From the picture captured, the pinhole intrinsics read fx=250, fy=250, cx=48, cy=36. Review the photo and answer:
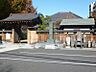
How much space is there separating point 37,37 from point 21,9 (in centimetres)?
2060

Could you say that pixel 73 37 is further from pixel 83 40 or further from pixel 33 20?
pixel 33 20

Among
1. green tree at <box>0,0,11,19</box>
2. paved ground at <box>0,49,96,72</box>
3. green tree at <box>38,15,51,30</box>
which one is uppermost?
green tree at <box>0,0,11,19</box>

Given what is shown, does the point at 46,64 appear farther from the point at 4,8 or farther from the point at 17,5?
the point at 17,5

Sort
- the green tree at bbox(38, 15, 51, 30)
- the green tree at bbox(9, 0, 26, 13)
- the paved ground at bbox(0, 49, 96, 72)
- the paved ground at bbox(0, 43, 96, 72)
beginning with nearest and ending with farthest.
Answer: the paved ground at bbox(0, 49, 96, 72) < the paved ground at bbox(0, 43, 96, 72) < the green tree at bbox(38, 15, 51, 30) < the green tree at bbox(9, 0, 26, 13)

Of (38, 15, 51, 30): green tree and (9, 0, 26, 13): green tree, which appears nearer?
(38, 15, 51, 30): green tree

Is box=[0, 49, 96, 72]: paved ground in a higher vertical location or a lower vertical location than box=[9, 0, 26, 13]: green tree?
lower

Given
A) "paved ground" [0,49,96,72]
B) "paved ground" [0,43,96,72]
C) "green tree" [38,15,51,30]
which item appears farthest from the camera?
"green tree" [38,15,51,30]

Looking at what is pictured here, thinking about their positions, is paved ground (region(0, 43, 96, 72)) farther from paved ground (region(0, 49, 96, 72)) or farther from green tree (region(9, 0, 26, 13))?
green tree (region(9, 0, 26, 13))

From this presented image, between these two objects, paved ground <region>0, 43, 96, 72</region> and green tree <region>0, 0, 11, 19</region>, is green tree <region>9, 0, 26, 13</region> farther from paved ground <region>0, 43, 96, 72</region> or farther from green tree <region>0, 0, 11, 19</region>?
paved ground <region>0, 43, 96, 72</region>

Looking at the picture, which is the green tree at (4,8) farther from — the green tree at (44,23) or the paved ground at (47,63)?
the paved ground at (47,63)

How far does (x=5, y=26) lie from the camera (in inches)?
1594

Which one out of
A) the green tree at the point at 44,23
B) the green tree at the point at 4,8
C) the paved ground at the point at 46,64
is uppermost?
the green tree at the point at 4,8

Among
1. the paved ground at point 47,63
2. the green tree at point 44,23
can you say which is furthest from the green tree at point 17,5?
the paved ground at point 47,63

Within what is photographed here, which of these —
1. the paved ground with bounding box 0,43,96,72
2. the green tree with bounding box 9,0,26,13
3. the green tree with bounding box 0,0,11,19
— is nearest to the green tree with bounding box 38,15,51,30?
the green tree with bounding box 9,0,26,13
